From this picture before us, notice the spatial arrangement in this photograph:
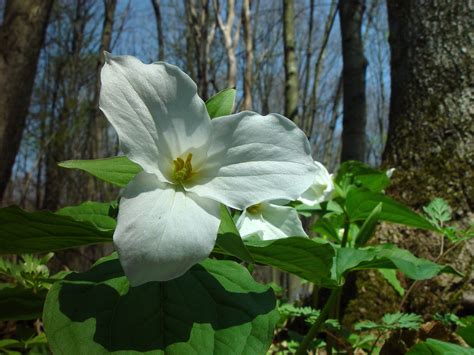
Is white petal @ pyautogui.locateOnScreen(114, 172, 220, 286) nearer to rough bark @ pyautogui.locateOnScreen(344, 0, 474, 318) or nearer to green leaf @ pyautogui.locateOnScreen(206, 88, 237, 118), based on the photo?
green leaf @ pyautogui.locateOnScreen(206, 88, 237, 118)

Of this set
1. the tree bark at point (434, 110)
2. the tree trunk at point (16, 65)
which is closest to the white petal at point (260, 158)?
the tree bark at point (434, 110)

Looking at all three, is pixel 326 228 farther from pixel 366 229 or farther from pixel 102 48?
pixel 102 48

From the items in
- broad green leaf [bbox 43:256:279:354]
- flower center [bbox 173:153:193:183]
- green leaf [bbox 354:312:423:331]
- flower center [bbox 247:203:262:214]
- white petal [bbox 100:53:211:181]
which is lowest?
green leaf [bbox 354:312:423:331]

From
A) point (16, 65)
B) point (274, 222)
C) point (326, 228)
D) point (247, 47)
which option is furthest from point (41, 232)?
point (247, 47)

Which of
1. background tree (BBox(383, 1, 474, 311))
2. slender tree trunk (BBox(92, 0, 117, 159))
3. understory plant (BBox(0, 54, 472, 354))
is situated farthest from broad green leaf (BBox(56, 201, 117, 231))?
Answer: slender tree trunk (BBox(92, 0, 117, 159))

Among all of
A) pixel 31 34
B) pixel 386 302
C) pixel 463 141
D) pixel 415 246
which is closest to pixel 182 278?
pixel 386 302

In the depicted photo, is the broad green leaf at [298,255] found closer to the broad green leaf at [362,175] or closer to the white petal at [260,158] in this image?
the white petal at [260,158]
